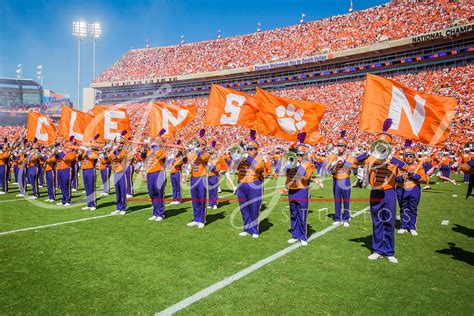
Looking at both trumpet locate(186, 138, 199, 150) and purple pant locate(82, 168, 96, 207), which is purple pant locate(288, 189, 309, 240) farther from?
purple pant locate(82, 168, 96, 207)

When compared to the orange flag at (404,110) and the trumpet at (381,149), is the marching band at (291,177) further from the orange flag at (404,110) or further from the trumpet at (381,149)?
the orange flag at (404,110)

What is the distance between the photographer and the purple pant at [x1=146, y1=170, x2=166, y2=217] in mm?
8141

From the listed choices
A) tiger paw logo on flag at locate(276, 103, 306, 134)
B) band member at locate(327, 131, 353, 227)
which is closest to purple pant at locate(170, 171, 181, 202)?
tiger paw logo on flag at locate(276, 103, 306, 134)

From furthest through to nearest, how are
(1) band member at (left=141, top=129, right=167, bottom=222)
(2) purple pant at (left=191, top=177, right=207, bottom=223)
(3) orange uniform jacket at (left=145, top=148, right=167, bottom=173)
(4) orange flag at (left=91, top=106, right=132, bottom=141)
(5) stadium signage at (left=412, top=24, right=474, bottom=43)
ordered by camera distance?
(5) stadium signage at (left=412, top=24, right=474, bottom=43), (4) orange flag at (left=91, top=106, right=132, bottom=141), (3) orange uniform jacket at (left=145, top=148, right=167, bottom=173), (1) band member at (left=141, top=129, right=167, bottom=222), (2) purple pant at (left=191, top=177, right=207, bottom=223)

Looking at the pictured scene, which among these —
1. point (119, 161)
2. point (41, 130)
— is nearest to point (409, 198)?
point (119, 161)

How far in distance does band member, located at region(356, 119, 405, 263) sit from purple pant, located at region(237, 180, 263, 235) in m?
2.25

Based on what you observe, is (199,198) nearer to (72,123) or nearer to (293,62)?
(72,123)

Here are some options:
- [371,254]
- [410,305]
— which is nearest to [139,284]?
[410,305]

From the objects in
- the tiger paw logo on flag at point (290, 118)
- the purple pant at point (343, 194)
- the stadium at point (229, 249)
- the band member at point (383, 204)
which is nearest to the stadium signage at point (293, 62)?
the stadium at point (229, 249)

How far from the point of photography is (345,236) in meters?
7.03

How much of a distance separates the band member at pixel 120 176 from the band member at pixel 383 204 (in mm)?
6286

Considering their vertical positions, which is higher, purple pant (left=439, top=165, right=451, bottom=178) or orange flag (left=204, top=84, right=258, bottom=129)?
orange flag (left=204, top=84, right=258, bottom=129)

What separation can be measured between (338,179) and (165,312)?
595 centimetres

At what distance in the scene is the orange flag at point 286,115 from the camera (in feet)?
29.1
